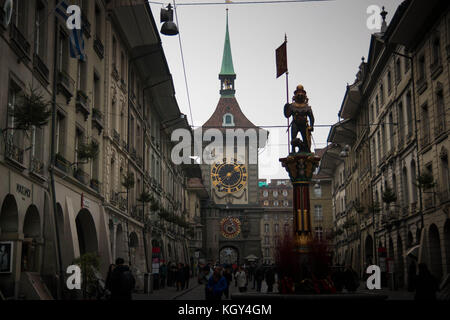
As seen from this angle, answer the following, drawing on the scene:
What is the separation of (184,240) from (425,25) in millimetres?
Answer: 42621

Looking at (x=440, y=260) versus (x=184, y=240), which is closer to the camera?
(x=440, y=260)

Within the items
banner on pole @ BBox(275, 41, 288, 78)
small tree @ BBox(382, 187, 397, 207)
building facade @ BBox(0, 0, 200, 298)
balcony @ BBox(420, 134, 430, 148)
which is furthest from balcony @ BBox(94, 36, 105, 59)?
small tree @ BBox(382, 187, 397, 207)

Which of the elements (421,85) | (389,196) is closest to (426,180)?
(421,85)

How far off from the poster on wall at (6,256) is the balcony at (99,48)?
1242cm

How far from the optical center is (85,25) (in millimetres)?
25438

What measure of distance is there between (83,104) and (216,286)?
32.6 feet

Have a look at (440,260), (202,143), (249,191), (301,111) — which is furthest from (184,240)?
(301,111)

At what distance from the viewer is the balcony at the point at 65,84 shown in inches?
877

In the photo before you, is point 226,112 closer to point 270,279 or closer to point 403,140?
point 403,140

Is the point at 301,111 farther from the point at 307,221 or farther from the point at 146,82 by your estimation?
the point at 146,82

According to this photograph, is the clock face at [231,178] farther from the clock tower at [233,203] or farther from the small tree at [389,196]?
the small tree at [389,196]

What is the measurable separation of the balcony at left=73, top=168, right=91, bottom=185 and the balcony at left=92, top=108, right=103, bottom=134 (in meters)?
2.30

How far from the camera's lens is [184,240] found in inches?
2712

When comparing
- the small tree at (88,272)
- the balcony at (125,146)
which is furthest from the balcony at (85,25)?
the small tree at (88,272)
